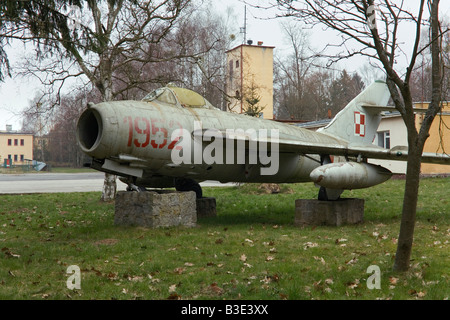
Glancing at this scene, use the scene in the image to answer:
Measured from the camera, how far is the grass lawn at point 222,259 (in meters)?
5.85

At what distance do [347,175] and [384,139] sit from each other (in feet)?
59.8

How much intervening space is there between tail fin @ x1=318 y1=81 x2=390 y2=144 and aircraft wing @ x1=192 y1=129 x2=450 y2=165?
1.82m

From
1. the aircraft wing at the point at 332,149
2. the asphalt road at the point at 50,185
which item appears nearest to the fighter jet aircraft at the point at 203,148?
the aircraft wing at the point at 332,149

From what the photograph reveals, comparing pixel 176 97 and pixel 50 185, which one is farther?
pixel 50 185

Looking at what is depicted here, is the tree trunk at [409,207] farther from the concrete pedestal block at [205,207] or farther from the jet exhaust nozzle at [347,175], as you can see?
the concrete pedestal block at [205,207]

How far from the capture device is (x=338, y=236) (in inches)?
373

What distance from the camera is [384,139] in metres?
27.9

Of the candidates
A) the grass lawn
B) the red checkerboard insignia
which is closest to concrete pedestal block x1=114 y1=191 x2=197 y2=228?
the grass lawn

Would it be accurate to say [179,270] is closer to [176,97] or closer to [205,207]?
[176,97]

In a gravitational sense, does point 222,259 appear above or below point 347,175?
below

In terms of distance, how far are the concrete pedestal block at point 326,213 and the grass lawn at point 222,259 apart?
305mm

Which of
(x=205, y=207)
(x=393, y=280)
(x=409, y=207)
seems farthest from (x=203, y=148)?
(x=393, y=280)

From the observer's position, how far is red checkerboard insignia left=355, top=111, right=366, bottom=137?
1428 cm
